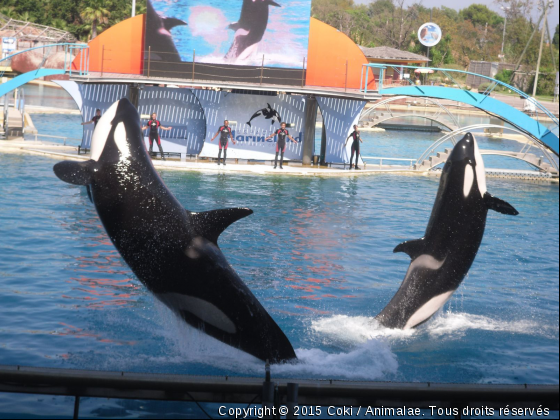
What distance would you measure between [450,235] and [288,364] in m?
2.25

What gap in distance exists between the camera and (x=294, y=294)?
995 centimetres

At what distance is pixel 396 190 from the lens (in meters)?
19.2

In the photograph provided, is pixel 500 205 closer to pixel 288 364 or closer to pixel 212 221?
pixel 288 364

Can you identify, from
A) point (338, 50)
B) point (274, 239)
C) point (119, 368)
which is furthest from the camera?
point (338, 50)

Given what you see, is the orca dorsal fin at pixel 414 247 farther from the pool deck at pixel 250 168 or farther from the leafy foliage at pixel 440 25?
the leafy foliage at pixel 440 25

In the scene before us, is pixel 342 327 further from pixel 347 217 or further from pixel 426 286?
pixel 347 217

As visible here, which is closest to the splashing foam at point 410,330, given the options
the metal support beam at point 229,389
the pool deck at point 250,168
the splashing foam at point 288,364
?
the splashing foam at point 288,364

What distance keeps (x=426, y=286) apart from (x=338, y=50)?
613 inches

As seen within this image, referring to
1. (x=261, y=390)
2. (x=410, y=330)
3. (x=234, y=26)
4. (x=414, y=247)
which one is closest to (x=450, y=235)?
(x=414, y=247)

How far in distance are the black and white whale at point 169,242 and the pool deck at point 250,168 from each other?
13.7 m

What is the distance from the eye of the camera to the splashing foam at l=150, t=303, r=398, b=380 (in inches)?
262

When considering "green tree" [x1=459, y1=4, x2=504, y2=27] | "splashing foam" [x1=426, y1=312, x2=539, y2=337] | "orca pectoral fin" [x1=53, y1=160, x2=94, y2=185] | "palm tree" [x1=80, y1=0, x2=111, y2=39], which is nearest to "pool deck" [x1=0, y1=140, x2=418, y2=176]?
"splashing foam" [x1=426, y1=312, x2=539, y2=337]

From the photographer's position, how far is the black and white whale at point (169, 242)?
6332 mm

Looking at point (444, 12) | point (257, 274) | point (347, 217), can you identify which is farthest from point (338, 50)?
point (444, 12)
